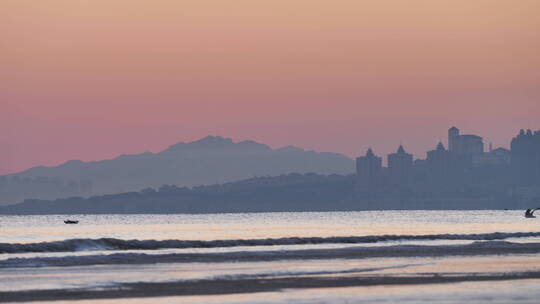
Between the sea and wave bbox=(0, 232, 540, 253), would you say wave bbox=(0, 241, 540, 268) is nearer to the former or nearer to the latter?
the sea

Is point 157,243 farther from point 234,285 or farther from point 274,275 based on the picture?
point 234,285

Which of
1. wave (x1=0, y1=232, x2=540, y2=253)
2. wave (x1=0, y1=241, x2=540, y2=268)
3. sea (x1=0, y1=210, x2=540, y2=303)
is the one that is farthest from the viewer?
wave (x1=0, y1=232, x2=540, y2=253)

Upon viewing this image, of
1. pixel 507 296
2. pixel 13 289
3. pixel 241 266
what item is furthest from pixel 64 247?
pixel 507 296

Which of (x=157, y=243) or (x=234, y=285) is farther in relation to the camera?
(x=157, y=243)

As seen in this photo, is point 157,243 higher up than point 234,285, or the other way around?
point 157,243

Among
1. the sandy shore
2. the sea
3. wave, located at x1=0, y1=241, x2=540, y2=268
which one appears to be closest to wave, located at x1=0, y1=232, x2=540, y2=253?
the sea

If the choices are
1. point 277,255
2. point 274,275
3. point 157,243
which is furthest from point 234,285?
point 157,243

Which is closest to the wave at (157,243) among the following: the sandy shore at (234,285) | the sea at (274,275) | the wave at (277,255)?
the sea at (274,275)

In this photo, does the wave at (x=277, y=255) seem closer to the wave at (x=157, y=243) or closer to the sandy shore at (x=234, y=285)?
the wave at (x=157, y=243)

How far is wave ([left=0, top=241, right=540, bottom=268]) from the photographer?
64.3 meters

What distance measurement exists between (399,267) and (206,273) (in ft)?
31.5

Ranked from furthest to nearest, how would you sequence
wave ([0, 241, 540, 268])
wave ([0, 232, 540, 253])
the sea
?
wave ([0, 232, 540, 253]), wave ([0, 241, 540, 268]), the sea

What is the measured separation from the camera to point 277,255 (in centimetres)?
7244

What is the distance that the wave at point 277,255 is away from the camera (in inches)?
2532
